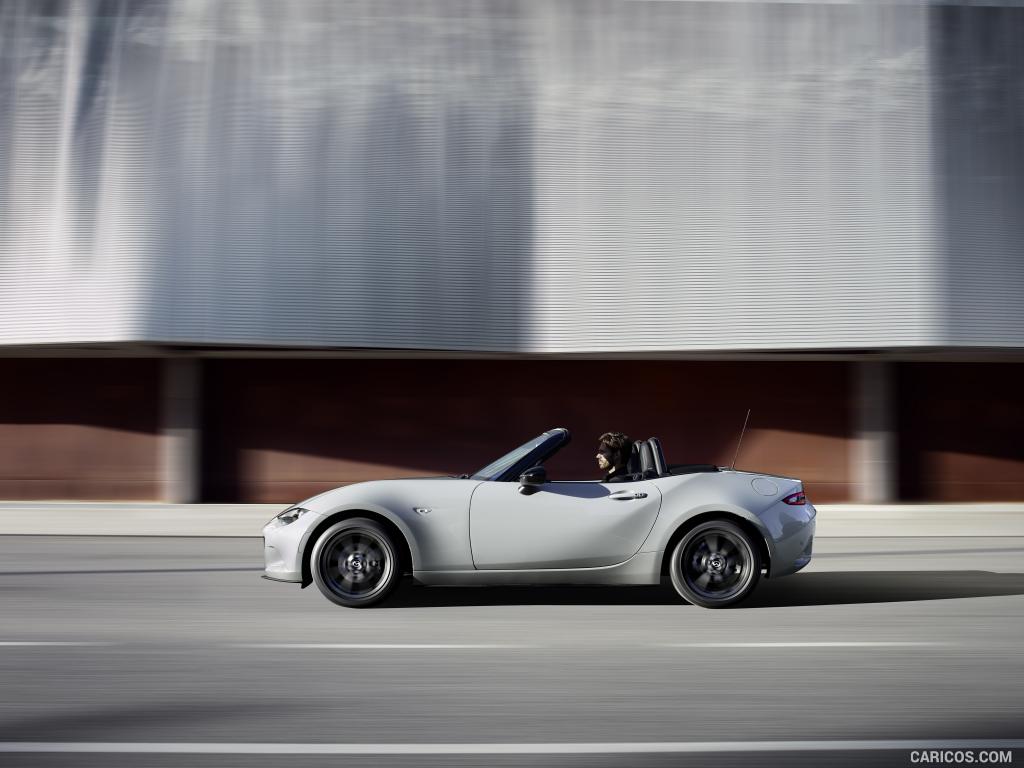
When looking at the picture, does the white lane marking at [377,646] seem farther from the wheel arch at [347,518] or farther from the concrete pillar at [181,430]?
the concrete pillar at [181,430]

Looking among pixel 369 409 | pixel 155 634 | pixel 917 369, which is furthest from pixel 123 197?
pixel 917 369

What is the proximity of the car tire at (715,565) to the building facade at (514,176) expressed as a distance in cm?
1086

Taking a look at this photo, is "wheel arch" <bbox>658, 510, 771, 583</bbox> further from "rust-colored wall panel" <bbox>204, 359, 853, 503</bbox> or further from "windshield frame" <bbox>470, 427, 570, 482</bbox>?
"rust-colored wall panel" <bbox>204, 359, 853, 503</bbox>

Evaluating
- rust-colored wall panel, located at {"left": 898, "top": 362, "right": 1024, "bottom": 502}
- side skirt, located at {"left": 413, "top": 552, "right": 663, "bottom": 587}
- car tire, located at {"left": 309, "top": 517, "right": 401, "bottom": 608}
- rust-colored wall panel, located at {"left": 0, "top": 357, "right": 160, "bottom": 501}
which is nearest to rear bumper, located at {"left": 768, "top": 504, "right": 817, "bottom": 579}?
side skirt, located at {"left": 413, "top": 552, "right": 663, "bottom": 587}

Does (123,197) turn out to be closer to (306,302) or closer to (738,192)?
(306,302)

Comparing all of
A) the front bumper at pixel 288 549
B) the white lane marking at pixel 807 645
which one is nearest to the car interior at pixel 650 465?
the white lane marking at pixel 807 645

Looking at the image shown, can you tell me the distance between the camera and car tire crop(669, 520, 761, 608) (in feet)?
26.3

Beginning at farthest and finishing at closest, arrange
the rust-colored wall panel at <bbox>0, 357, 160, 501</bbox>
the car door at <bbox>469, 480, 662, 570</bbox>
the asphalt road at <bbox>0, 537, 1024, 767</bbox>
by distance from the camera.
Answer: the rust-colored wall panel at <bbox>0, 357, 160, 501</bbox> → the car door at <bbox>469, 480, 662, 570</bbox> → the asphalt road at <bbox>0, 537, 1024, 767</bbox>

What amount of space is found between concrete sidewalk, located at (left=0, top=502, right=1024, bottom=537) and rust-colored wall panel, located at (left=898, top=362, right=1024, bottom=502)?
31.2 inches

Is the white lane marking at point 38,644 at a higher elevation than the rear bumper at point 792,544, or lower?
lower

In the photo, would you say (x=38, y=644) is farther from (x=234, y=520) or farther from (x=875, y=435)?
(x=875, y=435)

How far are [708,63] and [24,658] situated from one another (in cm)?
1565

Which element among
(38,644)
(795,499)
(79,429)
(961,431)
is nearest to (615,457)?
(795,499)

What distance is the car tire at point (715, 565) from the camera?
8.03 m
